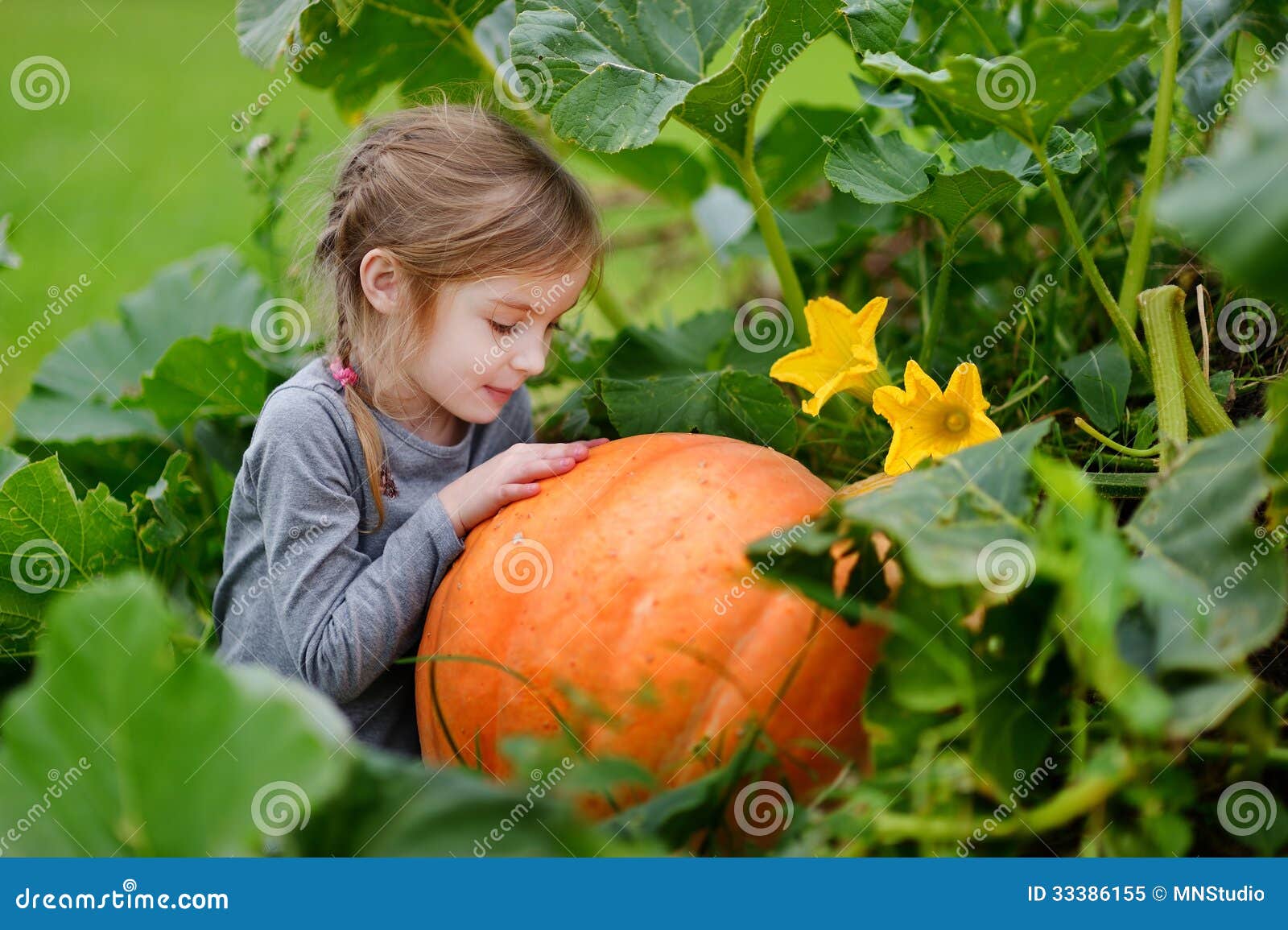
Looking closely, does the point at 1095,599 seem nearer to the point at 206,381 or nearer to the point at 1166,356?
the point at 1166,356

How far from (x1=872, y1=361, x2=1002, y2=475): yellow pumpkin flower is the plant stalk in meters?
0.17

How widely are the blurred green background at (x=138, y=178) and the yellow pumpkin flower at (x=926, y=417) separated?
1.15 metres

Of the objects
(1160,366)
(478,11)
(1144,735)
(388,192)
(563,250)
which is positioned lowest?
(1144,735)

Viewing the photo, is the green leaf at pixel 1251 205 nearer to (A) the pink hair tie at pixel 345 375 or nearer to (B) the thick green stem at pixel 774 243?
(B) the thick green stem at pixel 774 243

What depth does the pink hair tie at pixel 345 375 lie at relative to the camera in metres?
1.37

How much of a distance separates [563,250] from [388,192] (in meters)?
Answer: 0.23

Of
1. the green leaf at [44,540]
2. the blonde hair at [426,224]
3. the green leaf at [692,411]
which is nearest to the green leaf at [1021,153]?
the green leaf at [692,411]

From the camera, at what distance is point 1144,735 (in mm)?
770

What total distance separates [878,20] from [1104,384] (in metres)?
0.50

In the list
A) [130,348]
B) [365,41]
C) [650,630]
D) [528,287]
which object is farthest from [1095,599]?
[130,348]

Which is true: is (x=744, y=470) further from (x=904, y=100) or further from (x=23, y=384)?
(x=23, y=384)

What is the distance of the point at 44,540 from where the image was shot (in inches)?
53.8

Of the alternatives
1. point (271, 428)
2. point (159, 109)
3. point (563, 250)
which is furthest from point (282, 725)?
point (159, 109)

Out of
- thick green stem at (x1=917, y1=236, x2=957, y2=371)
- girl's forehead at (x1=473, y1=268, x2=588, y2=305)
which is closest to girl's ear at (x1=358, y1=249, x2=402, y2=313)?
girl's forehead at (x1=473, y1=268, x2=588, y2=305)
